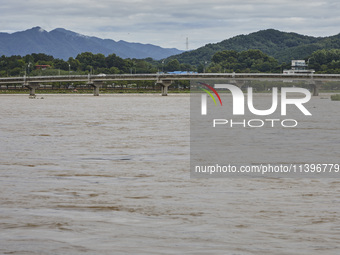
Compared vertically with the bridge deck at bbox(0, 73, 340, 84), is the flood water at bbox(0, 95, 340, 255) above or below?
below

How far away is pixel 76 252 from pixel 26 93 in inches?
7177

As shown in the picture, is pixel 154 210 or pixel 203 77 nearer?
pixel 154 210

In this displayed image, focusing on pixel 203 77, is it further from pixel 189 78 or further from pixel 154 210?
pixel 154 210

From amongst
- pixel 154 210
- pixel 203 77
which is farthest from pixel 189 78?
pixel 154 210

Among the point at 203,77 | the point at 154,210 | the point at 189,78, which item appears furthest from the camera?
the point at 203,77

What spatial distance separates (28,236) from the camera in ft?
34.0

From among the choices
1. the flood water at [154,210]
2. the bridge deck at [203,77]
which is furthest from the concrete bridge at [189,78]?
the flood water at [154,210]

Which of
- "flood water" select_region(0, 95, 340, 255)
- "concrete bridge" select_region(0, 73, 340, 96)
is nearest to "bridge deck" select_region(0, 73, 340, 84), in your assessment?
"concrete bridge" select_region(0, 73, 340, 96)

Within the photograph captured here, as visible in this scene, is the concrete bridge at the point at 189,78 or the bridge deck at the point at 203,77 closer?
the bridge deck at the point at 203,77

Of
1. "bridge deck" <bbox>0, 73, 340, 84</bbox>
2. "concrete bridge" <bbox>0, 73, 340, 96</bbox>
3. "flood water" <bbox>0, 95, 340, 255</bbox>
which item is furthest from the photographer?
"concrete bridge" <bbox>0, 73, 340, 96</bbox>

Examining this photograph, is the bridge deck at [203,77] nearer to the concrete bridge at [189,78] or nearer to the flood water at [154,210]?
the concrete bridge at [189,78]

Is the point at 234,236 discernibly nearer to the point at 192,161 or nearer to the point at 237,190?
the point at 237,190

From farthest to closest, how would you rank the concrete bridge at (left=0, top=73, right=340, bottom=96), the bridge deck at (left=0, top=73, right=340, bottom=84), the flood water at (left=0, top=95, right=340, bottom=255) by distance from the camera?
the concrete bridge at (left=0, top=73, right=340, bottom=96)
the bridge deck at (left=0, top=73, right=340, bottom=84)
the flood water at (left=0, top=95, right=340, bottom=255)

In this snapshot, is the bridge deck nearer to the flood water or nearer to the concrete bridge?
the concrete bridge
